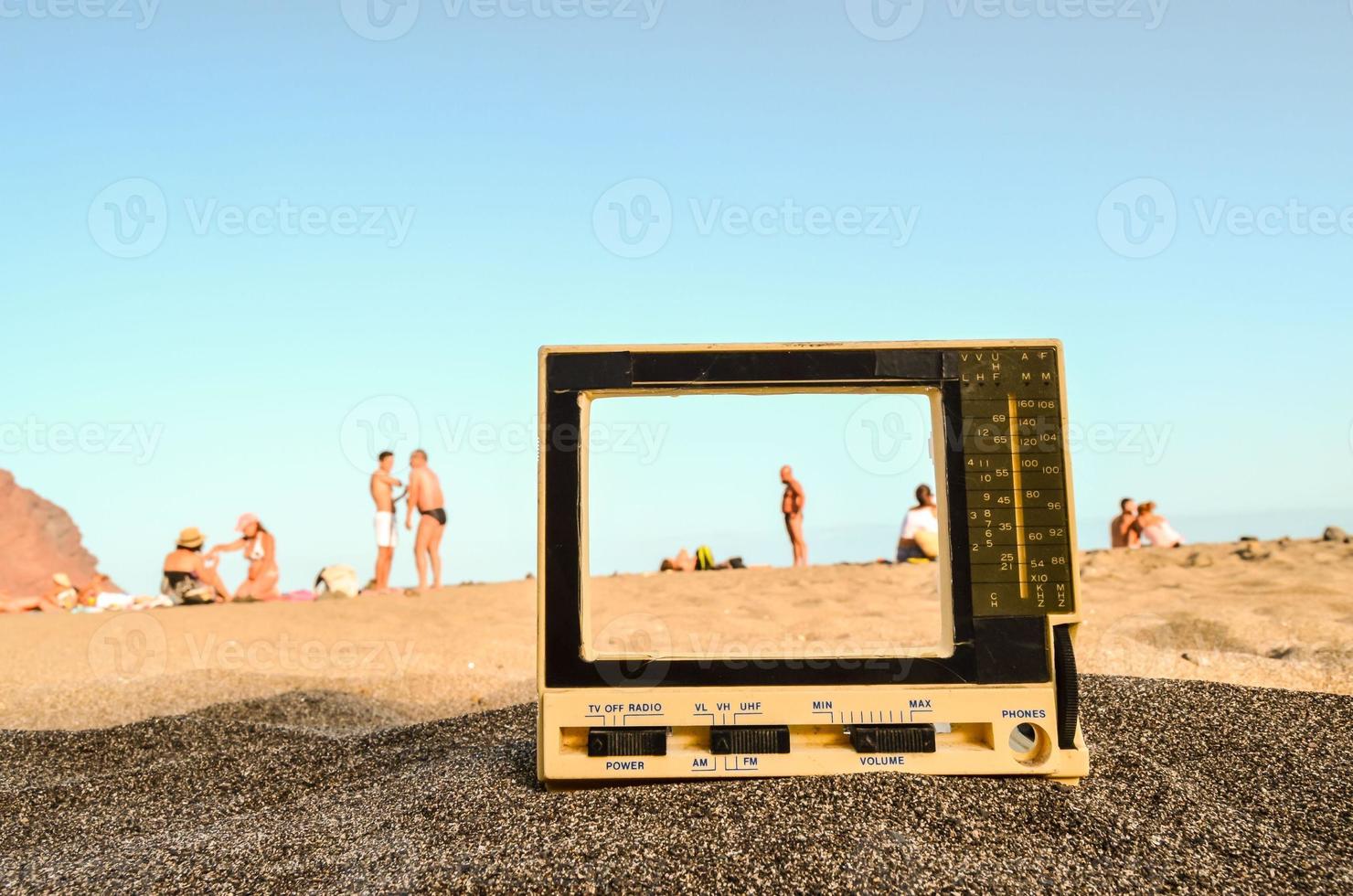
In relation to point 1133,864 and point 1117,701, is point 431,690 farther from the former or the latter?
point 1133,864

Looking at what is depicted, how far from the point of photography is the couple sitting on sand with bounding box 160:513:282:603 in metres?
10.5

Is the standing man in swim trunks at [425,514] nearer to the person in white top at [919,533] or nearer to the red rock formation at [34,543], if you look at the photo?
the person in white top at [919,533]

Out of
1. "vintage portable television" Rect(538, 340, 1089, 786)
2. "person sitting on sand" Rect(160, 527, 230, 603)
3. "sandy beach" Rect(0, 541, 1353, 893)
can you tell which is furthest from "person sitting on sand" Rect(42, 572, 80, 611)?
"vintage portable television" Rect(538, 340, 1089, 786)

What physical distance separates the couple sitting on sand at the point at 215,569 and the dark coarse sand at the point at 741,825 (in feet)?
24.3

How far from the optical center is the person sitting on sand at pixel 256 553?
10914mm

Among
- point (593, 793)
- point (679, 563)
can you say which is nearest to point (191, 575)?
point (679, 563)

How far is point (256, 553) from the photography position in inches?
434

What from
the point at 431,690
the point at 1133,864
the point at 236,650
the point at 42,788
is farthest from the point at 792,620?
the point at 1133,864

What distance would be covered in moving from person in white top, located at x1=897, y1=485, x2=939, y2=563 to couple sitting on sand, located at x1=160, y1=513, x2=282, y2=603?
6.44m

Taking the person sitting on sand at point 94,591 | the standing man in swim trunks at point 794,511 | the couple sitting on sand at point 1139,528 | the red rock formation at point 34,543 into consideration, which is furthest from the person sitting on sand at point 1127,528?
the red rock formation at point 34,543

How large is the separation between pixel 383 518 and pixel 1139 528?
8386 mm

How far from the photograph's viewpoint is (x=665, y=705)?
253cm

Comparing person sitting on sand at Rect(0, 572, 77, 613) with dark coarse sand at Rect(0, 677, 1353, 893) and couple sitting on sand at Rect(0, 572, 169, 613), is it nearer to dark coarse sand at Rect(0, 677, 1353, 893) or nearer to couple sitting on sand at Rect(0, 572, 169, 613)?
couple sitting on sand at Rect(0, 572, 169, 613)

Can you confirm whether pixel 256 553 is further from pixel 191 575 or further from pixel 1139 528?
pixel 1139 528
